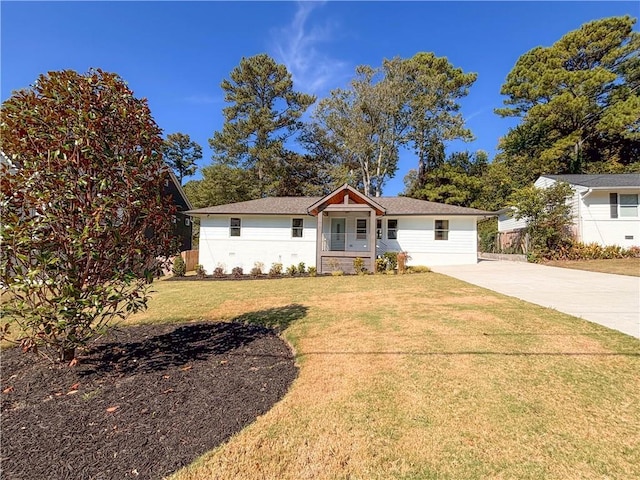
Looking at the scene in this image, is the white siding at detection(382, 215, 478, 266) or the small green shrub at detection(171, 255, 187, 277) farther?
the white siding at detection(382, 215, 478, 266)

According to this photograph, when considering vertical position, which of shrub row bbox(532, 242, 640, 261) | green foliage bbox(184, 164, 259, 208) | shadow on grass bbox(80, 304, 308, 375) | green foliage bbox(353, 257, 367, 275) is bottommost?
shadow on grass bbox(80, 304, 308, 375)

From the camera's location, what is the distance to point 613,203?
17688 mm

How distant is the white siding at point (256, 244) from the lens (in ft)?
56.4

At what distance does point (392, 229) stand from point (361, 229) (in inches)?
71.9

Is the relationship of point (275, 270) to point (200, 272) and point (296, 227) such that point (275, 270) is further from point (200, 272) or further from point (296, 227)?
point (200, 272)

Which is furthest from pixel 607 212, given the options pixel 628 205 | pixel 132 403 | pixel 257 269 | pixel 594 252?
pixel 132 403

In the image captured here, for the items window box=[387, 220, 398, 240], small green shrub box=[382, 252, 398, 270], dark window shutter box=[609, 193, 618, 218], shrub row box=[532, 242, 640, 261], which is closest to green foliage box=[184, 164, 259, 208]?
window box=[387, 220, 398, 240]

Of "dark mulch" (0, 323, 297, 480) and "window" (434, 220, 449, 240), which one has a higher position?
"window" (434, 220, 449, 240)

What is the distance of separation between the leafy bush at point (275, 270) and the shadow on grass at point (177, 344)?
8969mm

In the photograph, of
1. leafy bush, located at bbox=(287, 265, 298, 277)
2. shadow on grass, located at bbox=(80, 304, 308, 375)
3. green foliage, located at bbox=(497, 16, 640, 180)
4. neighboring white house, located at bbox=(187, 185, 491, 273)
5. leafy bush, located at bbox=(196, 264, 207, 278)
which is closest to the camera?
shadow on grass, located at bbox=(80, 304, 308, 375)

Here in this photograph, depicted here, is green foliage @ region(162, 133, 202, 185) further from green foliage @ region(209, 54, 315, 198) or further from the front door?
the front door

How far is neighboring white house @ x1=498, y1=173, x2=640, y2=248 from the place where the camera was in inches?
683

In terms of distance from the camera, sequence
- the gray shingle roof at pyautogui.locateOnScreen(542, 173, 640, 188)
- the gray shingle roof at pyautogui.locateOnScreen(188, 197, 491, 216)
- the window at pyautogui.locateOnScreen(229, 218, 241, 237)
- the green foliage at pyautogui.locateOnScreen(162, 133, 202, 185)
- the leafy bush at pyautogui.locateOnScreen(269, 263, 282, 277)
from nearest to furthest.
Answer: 1. the leafy bush at pyautogui.locateOnScreen(269, 263, 282, 277)
2. the gray shingle roof at pyautogui.locateOnScreen(188, 197, 491, 216)
3. the gray shingle roof at pyautogui.locateOnScreen(542, 173, 640, 188)
4. the window at pyautogui.locateOnScreen(229, 218, 241, 237)
5. the green foliage at pyautogui.locateOnScreen(162, 133, 202, 185)

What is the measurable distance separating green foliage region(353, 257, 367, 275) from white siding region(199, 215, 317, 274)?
2806 millimetres
